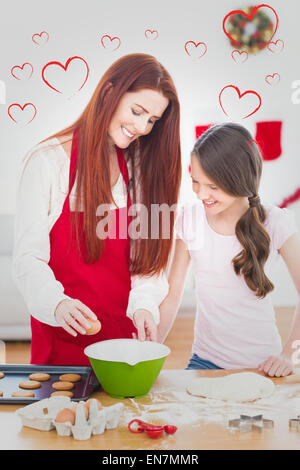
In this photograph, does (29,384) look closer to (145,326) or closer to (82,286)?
(145,326)

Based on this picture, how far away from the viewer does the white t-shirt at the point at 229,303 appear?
155 centimetres

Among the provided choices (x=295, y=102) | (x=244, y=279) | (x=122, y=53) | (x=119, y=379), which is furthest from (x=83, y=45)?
(x=119, y=379)

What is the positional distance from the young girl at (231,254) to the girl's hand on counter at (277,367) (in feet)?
1.03

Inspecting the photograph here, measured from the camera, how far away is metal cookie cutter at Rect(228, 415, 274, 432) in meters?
0.84

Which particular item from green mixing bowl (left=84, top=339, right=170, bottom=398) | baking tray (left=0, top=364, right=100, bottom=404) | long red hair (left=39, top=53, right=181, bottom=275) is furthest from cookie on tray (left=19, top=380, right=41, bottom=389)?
long red hair (left=39, top=53, right=181, bottom=275)

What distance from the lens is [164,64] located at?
5.36 feet

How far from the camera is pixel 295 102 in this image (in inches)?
69.5

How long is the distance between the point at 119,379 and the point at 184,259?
677 millimetres

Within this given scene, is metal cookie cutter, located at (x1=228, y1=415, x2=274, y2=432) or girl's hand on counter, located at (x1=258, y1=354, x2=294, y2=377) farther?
girl's hand on counter, located at (x1=258, y1=354, x2=294, y2=377)

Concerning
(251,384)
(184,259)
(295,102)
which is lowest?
(251,384)

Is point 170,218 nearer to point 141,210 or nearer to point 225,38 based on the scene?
point 141,210

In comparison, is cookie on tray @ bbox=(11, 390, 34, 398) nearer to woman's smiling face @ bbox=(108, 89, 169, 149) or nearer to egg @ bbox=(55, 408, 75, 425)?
egg @ bbox=(55, 408, 75, 425)

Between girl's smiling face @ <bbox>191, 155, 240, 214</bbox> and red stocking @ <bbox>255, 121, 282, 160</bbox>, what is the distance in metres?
0.27

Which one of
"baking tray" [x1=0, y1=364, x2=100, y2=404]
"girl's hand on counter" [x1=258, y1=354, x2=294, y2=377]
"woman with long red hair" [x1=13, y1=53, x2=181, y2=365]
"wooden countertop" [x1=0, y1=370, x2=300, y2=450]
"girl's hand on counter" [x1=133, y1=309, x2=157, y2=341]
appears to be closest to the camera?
"wooden countertop" [x1=0, y1=370, x2=300, y2=450]
